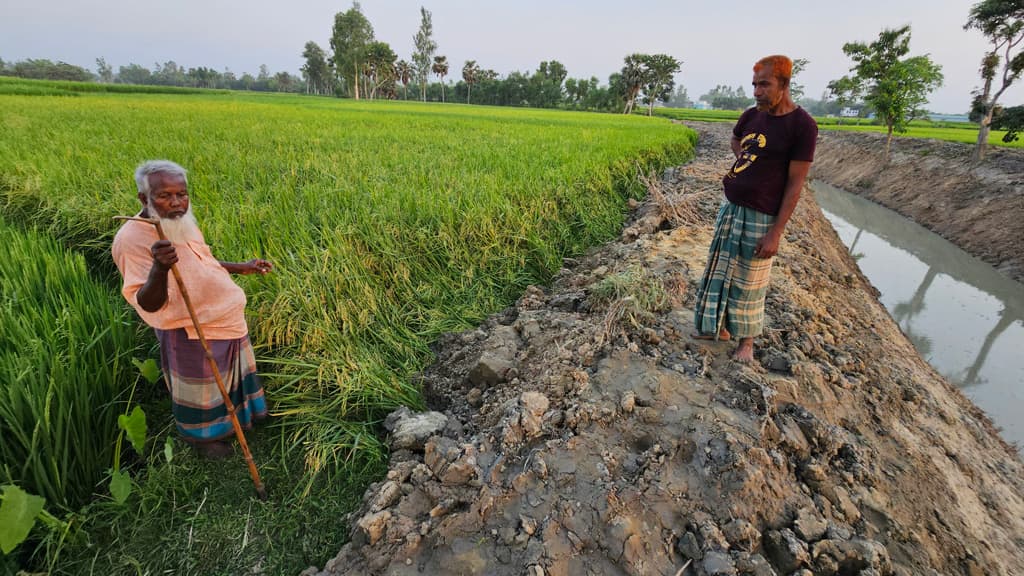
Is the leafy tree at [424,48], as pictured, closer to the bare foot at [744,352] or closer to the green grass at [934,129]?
the green grass at [934,129]

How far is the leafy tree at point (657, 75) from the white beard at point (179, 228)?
4749 centimetres

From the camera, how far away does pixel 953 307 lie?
575cm

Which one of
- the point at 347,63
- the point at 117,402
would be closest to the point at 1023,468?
the point at 117,402

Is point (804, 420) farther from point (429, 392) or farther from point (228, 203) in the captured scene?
point (228, 203)

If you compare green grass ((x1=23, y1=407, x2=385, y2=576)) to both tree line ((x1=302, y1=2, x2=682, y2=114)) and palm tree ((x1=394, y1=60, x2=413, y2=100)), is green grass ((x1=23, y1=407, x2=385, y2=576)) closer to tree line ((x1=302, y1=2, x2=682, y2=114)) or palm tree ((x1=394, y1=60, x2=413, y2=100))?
tree line ((x1=302, y1=2, x2=682, y2=114))

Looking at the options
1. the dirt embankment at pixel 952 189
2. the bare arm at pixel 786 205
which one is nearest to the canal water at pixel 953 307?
the dirt embankment at pixel 952 189

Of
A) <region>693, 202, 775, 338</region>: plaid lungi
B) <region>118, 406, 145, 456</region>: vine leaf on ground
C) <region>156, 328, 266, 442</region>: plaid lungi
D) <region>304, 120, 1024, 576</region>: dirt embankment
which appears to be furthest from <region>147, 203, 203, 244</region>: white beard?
<region>693, 202, 775, 338</region>: plaid lungi

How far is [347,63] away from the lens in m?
44.5

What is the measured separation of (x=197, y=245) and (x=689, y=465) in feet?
6.53

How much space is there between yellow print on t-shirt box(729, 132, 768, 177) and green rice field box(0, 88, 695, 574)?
1.75 m

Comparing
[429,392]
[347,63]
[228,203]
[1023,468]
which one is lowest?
[1023,468]

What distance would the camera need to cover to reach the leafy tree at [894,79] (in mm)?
11953

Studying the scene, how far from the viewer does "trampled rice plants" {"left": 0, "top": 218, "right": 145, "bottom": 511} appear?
144cm

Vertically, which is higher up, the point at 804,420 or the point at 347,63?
the point at 347,63
